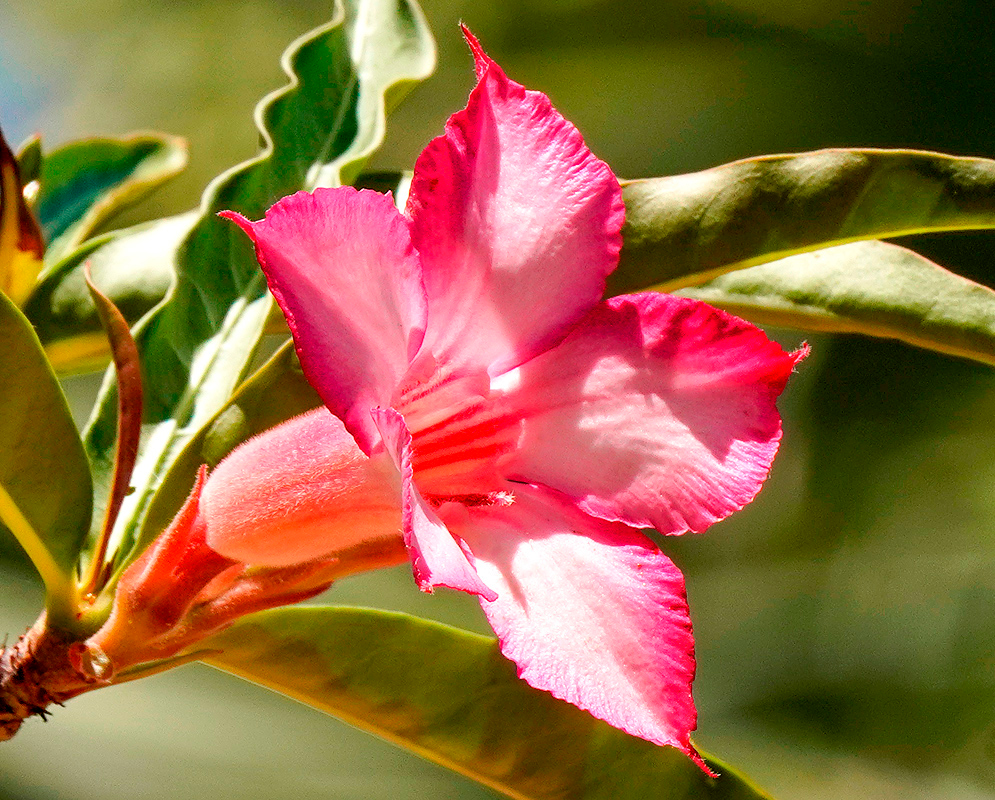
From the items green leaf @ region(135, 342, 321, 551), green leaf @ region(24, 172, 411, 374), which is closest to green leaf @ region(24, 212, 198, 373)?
green leaf @ region(24, 172, 411, 374)

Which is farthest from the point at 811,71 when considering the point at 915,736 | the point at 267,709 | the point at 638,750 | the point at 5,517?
the point at 5,517

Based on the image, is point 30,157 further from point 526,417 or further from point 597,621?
point 597,621

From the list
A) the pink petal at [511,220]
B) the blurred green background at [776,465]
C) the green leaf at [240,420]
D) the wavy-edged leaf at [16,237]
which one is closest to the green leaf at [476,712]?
the green leaf at [240,420]

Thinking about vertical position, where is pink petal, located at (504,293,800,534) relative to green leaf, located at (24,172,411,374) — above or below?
below

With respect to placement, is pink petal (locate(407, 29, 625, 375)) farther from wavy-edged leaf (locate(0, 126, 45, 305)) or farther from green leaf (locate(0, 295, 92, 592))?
wavy-edged leaf (locate(0, 126, 45, 305))

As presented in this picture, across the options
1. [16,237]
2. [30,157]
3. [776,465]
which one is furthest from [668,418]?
[776,465]
